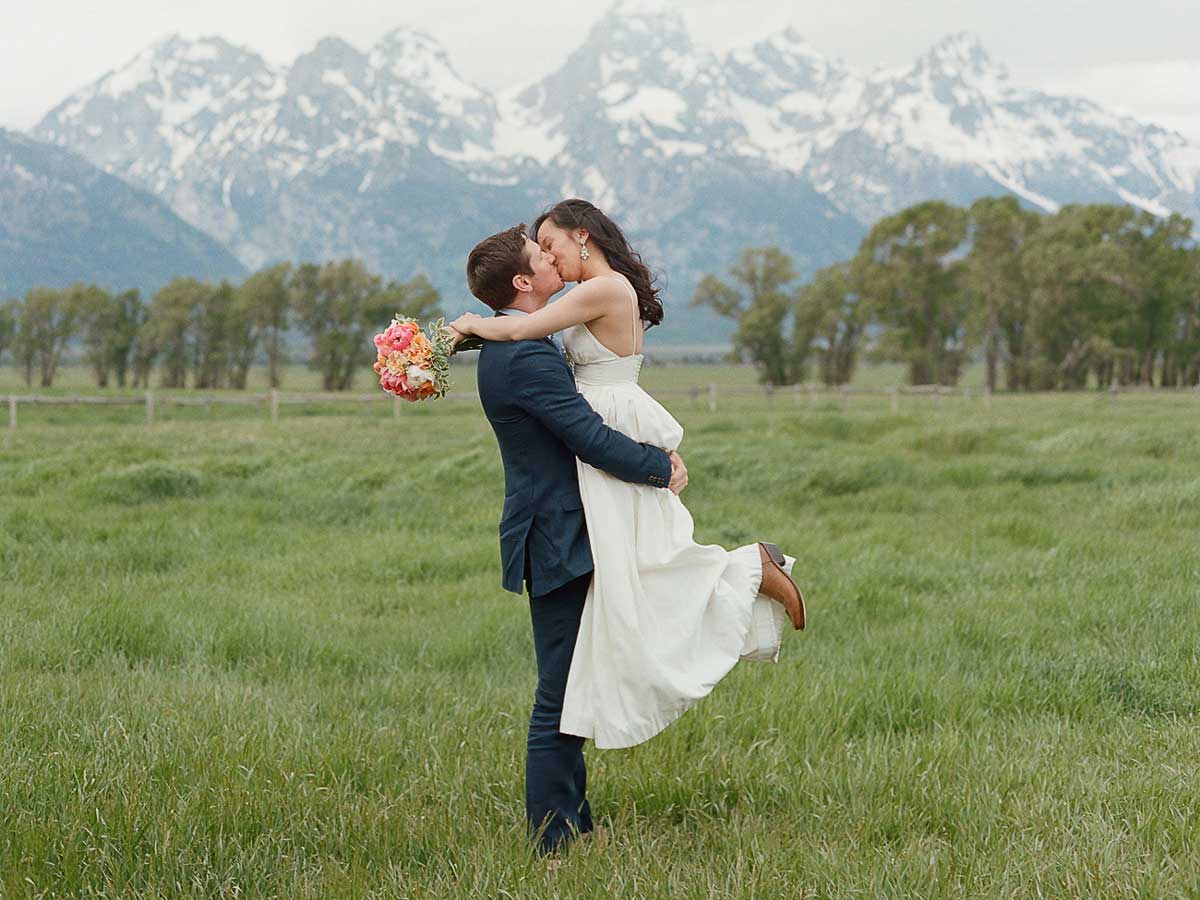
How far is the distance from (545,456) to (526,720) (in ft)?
6.45

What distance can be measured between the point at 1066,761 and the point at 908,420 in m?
19.4

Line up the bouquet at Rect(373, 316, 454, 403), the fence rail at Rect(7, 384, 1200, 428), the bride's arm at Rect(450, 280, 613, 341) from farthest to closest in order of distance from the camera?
the fence rail at Rect(7, 384, 1200, 428)
the bouquet at Rect(373, 316, 454, 403)
the bride's arm at Rect(450, 280, 613, 341)

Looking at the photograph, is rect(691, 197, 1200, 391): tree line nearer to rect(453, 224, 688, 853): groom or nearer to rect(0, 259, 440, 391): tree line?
rect(0, 259, 440, 391): tree line

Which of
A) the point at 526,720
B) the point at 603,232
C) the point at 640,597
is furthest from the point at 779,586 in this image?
the point at 526,720

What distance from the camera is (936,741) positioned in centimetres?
473

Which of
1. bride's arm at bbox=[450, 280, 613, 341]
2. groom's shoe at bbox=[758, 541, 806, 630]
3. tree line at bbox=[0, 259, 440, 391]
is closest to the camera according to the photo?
bride's arm at bbox=[450, 280, 613, 341]

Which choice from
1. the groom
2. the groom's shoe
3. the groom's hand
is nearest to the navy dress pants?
the groom

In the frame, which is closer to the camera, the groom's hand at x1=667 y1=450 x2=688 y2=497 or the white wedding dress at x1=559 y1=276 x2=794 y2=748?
the white wedding dress at x1=559 y1=276 x2=794 y2=748

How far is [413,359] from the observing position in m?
3.84

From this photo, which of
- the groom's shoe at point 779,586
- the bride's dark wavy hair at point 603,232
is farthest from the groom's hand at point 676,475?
the bride's dark wavy hair at point 603,232

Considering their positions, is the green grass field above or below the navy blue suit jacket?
below

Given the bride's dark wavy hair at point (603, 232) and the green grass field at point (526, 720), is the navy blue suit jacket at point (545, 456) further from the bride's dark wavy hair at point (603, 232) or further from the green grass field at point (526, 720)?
the green grass field at point (526, 720)

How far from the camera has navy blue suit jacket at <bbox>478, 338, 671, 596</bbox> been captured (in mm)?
3627

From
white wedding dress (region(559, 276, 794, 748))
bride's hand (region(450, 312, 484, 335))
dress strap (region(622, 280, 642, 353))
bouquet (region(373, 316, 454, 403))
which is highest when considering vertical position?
dress strap (region(622, 280, 642, 353))
